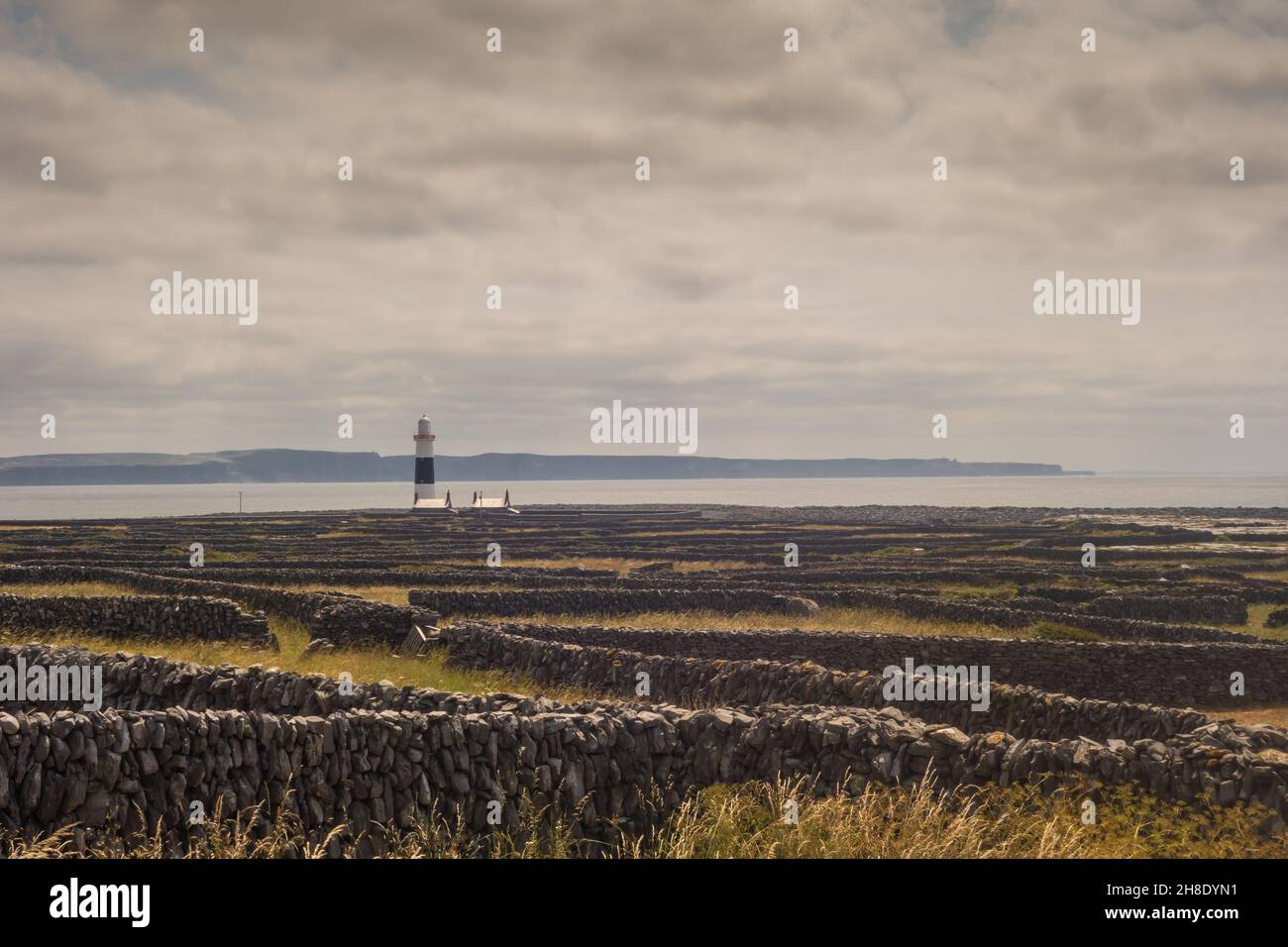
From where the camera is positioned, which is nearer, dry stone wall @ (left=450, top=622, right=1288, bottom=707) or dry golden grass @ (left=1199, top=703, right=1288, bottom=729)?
dry golden grass @ (left=1199, top=703, right=1288, bottom=729)

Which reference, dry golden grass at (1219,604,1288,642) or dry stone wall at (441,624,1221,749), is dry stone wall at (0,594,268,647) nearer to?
dry stone wall at (441,624,1221,749)

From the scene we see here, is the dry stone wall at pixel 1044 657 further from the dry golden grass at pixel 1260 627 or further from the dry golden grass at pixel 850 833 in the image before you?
the dry golden grass at pixel 850 833

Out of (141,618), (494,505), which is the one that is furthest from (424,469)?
(141,618)

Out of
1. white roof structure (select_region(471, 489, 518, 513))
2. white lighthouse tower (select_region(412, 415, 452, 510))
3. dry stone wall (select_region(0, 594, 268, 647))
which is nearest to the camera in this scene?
dry stone wall (select_region(0, 594, 268, 647))

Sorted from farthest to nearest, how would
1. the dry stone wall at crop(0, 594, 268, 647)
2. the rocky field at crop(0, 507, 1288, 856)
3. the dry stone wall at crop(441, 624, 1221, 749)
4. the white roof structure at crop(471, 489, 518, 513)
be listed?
the white roof structure at crop(471, 489, 518, 513)
the dry stone wall at crop(0, 594, 268, 647)
the dry stone wall at crop(441, 624, 1221, 749)
the rocky field at crop(0, 507, 1288, 856)

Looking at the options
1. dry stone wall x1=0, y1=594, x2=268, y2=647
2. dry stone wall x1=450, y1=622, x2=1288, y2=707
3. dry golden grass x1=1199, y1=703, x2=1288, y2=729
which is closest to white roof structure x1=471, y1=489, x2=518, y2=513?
dry stone wall x1=0, y1=594, x2=268, y2=647

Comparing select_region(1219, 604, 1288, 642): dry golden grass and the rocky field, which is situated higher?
the rocky field

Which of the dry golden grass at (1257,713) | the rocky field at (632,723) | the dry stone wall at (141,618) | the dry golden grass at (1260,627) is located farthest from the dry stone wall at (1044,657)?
the dry golden grass at (1260,627)

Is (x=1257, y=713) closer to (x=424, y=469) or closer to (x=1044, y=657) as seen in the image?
(x=1044, y=657)

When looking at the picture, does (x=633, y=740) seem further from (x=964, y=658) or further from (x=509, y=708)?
(x=964, y=658)
